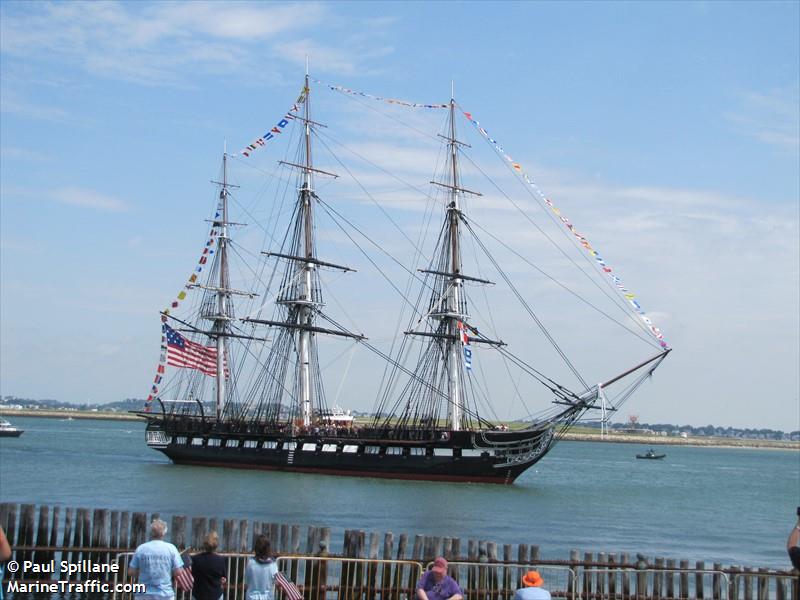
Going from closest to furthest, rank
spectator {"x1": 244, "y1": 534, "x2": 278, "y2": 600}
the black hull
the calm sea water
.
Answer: spectator {"x1": 244, "y1": 534, "x2": 278, "y2": 600} < the calm sea water < the black hull

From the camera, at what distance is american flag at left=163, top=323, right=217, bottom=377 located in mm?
75312

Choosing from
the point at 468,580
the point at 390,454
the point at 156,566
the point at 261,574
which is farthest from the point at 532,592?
the point at 390,454

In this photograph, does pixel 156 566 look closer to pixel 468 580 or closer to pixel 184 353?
pixel 468 580

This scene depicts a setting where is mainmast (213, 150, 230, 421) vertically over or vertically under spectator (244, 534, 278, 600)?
over

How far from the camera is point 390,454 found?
72000mm

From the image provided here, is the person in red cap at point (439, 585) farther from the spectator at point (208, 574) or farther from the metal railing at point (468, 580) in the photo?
the metal railing at point (468, 580)

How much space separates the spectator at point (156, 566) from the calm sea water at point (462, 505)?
26.0 m

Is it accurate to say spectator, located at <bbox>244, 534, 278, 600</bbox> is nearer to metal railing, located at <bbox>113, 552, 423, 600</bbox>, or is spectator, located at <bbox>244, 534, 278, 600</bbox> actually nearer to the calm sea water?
metal railing, located at <bbox>113, 552, 423, 600</bbox>

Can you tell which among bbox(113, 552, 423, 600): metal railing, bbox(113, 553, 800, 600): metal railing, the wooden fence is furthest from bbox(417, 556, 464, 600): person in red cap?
bbox(113, 552, 423, 600): metal railing

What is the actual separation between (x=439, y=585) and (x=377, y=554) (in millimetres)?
5402

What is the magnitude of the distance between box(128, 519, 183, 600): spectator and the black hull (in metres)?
55.5

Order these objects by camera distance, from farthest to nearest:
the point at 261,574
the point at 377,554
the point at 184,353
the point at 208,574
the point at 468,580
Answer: the point at 184,353 < the point at 468,580 < the point at 377,554 < the point at 208,574 < the point at 261,574


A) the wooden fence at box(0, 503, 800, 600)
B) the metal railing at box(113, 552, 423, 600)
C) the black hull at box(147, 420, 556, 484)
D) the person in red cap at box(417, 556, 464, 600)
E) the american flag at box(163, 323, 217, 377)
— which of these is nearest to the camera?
the person in red cap at box(417, 556, 464, 600)

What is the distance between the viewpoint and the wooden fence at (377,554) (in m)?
19.2
